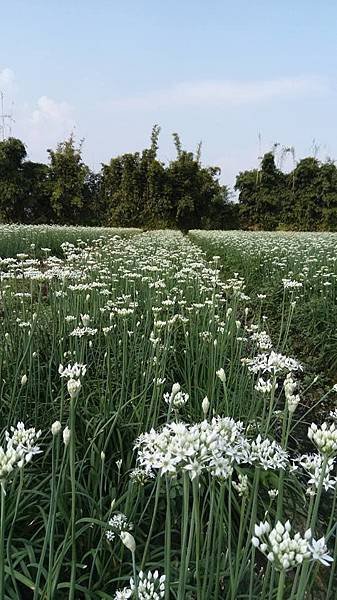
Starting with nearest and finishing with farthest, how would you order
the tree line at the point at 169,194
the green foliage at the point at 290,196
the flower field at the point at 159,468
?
the flower field at the point at 159,468
the tree line at the point at 169,194
the green foliage at the point at 290,196

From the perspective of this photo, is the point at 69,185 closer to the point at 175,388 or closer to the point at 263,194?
the point at 263,194

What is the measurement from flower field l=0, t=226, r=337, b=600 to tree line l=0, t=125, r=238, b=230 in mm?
37006

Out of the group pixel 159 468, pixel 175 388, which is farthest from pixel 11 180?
pixel 159 468

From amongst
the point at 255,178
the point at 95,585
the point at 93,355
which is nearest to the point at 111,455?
the point at 95,585

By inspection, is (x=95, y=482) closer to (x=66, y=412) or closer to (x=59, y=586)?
(x=59, y=586)

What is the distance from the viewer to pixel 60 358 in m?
3.78

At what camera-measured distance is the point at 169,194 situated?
145ft

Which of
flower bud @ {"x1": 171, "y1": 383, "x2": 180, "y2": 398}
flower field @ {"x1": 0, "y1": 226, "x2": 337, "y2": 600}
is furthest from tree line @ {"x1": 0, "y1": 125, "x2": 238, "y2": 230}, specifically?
flower bud @ {"x1": 171, "y1": 383, "x2": 180, "y2": 398}

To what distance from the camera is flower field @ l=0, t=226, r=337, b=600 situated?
4.17 ft

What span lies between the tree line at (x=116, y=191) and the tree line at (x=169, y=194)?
0.27 feet

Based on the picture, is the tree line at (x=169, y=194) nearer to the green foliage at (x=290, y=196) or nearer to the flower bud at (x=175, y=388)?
the green foliage at (x=290, y=196)

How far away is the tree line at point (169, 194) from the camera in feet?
137

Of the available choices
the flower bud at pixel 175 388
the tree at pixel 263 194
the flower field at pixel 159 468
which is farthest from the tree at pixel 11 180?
the flower bud at pixel 175 388

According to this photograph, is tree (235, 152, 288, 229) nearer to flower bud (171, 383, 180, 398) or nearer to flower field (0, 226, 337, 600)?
flower field (0, 226, 337, 600)
